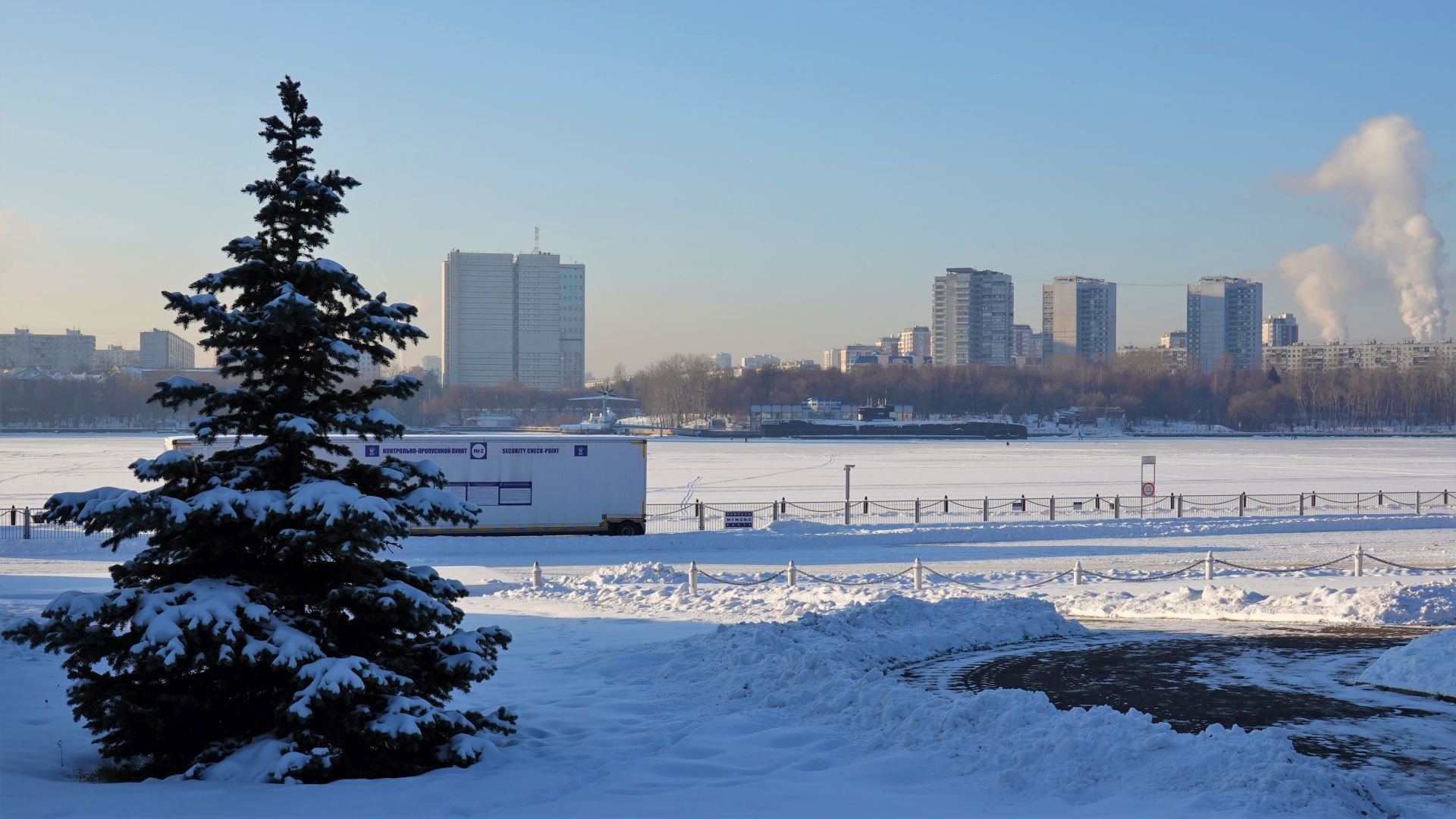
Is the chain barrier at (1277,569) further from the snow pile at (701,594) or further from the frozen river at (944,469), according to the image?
the frozen river at (944,469)

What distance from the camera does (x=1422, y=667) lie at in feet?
51.6

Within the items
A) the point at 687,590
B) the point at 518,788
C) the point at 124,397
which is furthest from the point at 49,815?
the point at 124,397

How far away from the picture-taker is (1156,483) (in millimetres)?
61188

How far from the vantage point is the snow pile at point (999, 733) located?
32.1ft

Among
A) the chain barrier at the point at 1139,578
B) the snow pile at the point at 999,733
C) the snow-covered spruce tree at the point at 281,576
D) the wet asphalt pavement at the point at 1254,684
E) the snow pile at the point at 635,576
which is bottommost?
the chain barrier at the point at 1139,578

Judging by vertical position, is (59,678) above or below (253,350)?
below

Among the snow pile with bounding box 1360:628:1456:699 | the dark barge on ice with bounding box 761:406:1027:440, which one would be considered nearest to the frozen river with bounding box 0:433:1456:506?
the dark barge on ice with bounding box 761:406:1027:440

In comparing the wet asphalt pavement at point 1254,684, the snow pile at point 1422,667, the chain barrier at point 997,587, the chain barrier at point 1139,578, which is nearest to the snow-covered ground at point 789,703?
the chain barrier at point 997,587

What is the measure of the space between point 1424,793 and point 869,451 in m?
86.4

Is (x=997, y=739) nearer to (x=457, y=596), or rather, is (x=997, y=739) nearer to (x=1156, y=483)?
(x=457, y=596)

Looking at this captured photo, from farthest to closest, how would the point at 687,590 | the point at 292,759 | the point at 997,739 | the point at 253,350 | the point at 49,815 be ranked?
1. the point at 687,590
2. the point at 997,739
3. the point at 253,350
4. the point at 292,759
5. the point at 49,815

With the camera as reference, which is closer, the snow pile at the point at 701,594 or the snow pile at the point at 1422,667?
the snow pile at the point at 1422,667

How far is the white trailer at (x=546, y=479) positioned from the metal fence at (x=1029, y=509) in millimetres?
2724

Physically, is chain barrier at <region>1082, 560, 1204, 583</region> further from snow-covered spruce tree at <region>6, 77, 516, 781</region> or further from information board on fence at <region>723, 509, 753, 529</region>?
snow-covered spruce tree at <region>6, 77, 516, 781</region>
